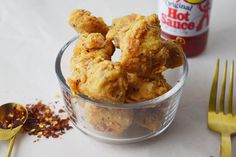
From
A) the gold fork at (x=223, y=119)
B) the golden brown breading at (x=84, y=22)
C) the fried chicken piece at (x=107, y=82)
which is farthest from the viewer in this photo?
the golden brown breading at (x=84, y=22)

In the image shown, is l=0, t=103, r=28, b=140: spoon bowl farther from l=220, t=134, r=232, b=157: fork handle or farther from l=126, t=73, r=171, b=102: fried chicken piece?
l=220, t=134, r=232, b=157: fork handle

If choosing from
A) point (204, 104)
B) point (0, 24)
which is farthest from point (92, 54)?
point (0, 24)

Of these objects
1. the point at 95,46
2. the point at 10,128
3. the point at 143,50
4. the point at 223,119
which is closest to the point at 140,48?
the point at 143,50

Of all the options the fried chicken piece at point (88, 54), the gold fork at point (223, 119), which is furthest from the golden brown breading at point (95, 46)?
the gold fork at point (223, 119)

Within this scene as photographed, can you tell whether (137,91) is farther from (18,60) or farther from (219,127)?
(18,60)

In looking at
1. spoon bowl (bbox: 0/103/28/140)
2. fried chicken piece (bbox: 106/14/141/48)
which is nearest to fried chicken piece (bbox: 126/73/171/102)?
fried chicken piece (bbox: 106/14/141/48)

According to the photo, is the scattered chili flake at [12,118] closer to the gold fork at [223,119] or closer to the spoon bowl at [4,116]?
the spoon bowl at [4,116]

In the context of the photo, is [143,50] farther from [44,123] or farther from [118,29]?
[44,123]
